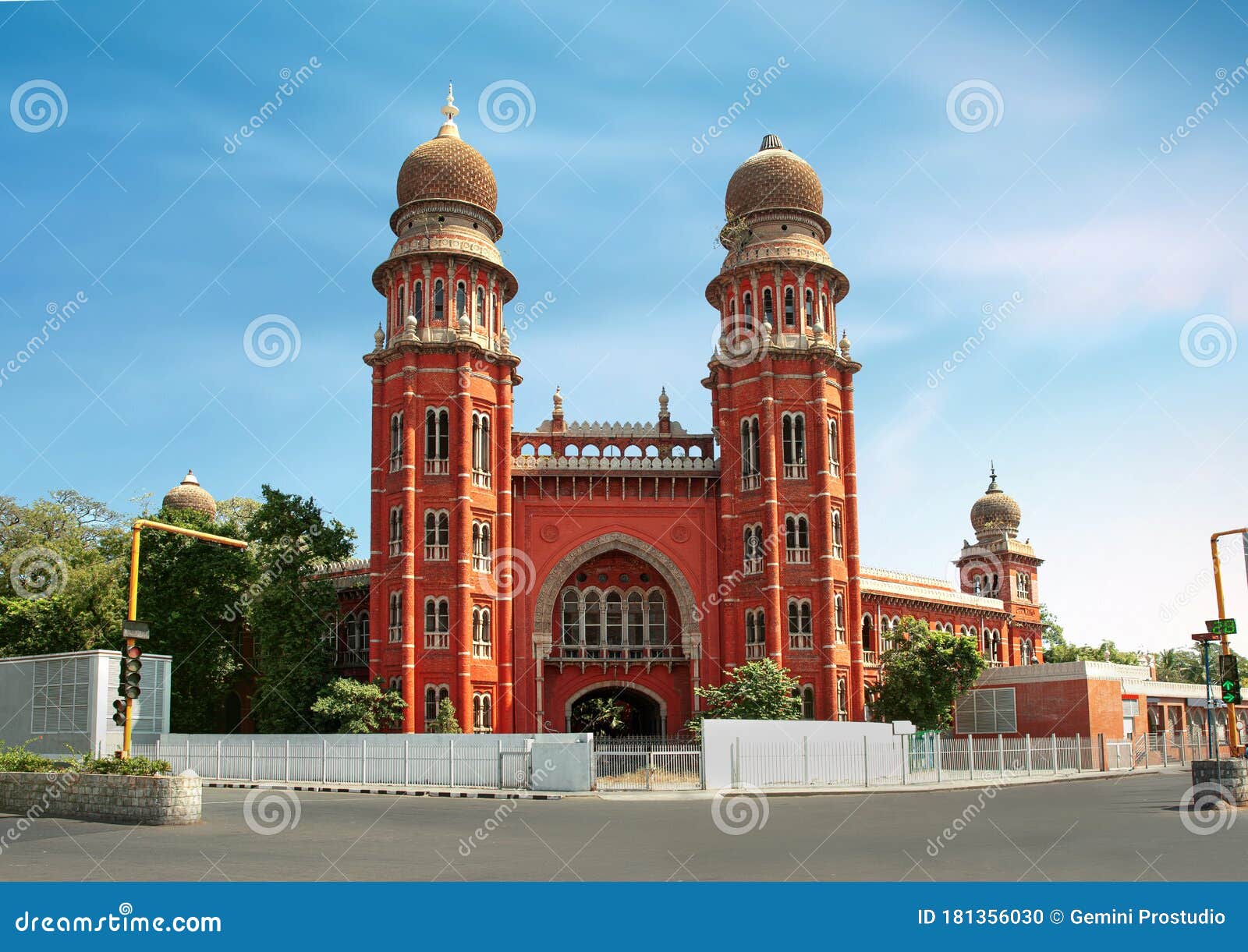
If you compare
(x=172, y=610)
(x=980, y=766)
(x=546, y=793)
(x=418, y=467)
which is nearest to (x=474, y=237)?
(x=418, y=467)

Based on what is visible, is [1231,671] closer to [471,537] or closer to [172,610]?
[471,537]

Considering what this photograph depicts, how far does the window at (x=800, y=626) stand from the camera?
44281mm

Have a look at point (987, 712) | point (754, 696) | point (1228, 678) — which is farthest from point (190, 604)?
point (1228, 678)

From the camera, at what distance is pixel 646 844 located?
17812 millimetres

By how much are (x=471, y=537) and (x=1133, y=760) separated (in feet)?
98.2

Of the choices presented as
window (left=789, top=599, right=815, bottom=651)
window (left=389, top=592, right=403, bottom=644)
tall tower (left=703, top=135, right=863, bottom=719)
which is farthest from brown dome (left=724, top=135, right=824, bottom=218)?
window (left=389, top=592, right=403, bottom=644)

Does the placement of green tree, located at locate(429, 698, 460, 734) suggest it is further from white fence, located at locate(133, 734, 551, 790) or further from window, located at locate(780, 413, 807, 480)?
window, located at locate(780, 413, 807, 480)

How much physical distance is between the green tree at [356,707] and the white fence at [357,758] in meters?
3.12

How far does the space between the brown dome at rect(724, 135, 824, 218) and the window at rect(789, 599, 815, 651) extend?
16918mm

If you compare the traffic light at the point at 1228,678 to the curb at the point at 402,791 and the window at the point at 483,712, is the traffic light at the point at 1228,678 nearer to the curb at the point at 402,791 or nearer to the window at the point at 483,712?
the curb at the point at 402,791

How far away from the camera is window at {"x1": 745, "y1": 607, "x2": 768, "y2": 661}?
4447cm

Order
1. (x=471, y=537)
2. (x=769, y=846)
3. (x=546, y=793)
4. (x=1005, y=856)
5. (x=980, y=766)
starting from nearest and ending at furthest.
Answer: (x=1005, y=856)
(x=769, y=846)
(x=546, y=793)
(x=980, y=766)
(x=471, y=537)

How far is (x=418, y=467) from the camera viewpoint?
43719 mm

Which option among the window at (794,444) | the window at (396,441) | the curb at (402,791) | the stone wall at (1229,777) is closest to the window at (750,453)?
the window at (794,444)
